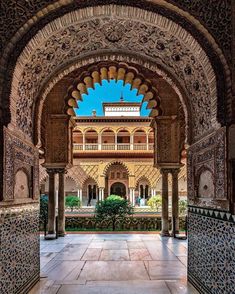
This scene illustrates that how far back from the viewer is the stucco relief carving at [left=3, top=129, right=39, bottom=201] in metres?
3.57

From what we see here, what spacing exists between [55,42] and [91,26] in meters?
0.52

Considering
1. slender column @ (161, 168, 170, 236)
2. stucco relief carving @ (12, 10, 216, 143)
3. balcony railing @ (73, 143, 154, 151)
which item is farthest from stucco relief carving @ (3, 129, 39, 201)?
balcony railing @ (73, 143, 154, 151)

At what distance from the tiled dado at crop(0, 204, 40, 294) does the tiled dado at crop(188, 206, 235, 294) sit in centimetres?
218

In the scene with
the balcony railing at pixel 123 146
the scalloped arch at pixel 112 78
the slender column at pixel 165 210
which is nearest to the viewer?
the scalloped arch at pixel 112 78

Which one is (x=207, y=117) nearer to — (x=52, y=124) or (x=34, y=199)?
(x=34, y=199)

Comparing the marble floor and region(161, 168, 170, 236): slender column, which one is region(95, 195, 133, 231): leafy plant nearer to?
region(161, 168, 170, 236): slender column

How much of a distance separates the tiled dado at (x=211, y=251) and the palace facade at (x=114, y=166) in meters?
20.1

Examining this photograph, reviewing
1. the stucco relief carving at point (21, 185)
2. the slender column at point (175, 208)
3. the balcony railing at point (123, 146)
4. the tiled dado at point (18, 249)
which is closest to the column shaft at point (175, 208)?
the slender column at point (175, 208)

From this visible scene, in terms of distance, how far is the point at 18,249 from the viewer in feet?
12.5

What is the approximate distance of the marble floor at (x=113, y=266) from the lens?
4371mm

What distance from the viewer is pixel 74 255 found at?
265 inches

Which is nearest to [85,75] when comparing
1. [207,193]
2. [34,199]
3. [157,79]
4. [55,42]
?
[157,79]

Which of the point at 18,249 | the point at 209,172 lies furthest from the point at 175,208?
the point at 18,249

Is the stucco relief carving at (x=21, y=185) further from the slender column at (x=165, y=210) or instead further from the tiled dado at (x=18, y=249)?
the slender column at (x=165, y=210)
